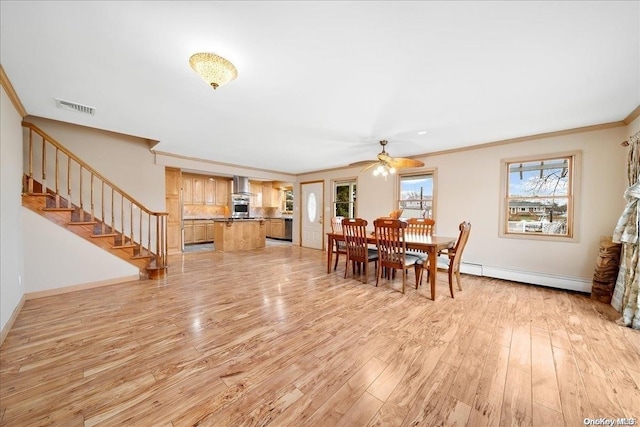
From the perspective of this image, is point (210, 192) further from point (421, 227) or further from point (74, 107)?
point (421, 227)

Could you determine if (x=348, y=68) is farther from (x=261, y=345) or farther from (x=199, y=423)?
(x=199, y=423)

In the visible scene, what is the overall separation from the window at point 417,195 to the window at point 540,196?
1.21m

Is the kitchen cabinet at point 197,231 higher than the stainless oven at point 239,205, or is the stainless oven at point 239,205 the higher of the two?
the stainless oven at point 239,205

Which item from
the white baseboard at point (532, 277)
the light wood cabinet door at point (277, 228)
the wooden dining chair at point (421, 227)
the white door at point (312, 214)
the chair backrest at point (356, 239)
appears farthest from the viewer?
the light wood cabinet door at point (277, 228)

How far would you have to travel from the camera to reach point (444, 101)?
2510 millimetres

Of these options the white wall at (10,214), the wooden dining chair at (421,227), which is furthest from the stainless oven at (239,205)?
the wooden dining chair at (421,227)

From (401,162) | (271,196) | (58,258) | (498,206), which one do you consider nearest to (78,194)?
(58,258)

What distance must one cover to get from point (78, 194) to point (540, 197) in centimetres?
753

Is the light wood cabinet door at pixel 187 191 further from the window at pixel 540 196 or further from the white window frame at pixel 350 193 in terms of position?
the window at pixel 540 196

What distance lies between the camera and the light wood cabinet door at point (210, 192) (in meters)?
7.62

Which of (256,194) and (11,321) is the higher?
(256,194)

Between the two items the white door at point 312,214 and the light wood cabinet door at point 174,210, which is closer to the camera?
Result: the light wood cabinet door at point 174,210

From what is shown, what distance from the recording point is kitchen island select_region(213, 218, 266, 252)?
248 inches

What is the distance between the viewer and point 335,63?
1893 millimetres
